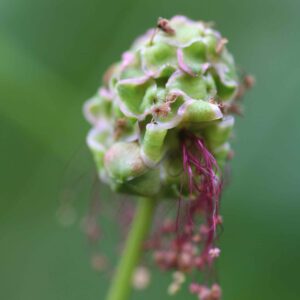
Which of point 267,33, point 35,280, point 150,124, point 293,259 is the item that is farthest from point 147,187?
point 35,280

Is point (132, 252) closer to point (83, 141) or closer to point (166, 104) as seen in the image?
point (166, 104)

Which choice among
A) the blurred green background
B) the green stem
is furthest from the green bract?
the blurred green background

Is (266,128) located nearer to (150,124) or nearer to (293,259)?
(293,259)

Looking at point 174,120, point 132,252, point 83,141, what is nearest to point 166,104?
point 174,120

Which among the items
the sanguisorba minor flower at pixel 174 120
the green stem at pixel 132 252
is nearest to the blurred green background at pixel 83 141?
the green stem at pixel 132 252

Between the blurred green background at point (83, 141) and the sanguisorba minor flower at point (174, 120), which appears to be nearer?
the sanguisorba minor flower at point (174, 120)

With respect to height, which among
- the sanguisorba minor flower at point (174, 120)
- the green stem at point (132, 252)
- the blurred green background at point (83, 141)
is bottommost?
the green stem at point (132, 252)

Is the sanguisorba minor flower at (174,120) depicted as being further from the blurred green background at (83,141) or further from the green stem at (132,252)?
the blurred green background at (83,141)
